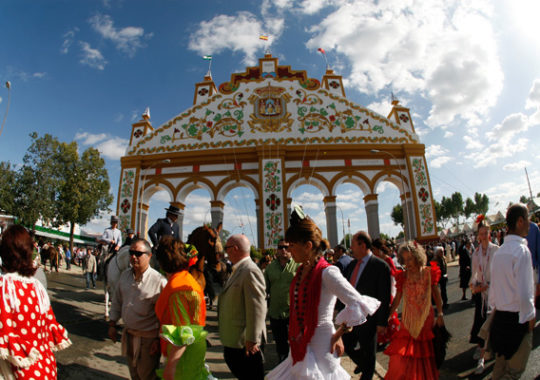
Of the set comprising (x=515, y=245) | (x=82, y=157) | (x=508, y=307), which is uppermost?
(x=82, y=157)

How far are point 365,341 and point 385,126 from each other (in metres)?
17.4

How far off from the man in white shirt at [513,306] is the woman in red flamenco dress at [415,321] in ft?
1.75

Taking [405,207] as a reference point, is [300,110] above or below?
above

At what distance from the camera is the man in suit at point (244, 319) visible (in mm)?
2785

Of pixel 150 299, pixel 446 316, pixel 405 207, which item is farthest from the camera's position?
pixel 405 207

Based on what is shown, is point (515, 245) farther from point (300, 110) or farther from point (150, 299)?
point (300, 110)

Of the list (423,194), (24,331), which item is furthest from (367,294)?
(423,194)

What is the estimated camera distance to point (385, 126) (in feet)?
63.6

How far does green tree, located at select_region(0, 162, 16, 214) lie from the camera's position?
2681cm

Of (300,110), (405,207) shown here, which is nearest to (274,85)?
(300,110)

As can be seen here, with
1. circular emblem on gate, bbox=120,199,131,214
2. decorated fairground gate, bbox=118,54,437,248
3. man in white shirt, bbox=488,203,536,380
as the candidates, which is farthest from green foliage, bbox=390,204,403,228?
man in white shirt, bbox=488,203,536,380

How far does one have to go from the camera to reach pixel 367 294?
3.95 metres

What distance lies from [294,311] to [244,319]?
486 millimetres

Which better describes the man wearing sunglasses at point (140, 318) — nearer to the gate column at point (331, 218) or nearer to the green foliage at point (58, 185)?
the gate column at point (331, 218)
